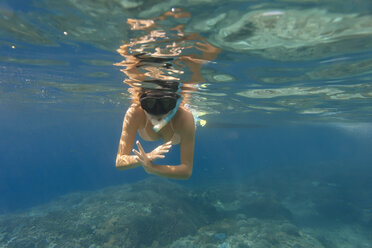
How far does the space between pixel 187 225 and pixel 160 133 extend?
43.8 ft

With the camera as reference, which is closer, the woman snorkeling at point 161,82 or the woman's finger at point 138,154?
the woman's finger at point 138,154

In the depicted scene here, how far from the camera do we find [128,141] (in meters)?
4.96

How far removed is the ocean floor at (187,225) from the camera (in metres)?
14.6

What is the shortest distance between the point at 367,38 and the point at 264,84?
6.65 meters

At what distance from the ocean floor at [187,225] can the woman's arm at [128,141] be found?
467 inches

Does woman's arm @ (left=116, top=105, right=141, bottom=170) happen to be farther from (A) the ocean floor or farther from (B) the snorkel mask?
(A) the ocean floor

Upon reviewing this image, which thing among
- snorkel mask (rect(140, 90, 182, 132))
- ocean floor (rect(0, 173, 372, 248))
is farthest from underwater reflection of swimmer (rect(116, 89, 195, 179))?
ocean floor (rect(0, 173, 372, 248))

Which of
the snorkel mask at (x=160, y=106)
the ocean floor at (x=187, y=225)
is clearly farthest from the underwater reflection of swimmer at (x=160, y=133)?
the ocean floor at (x=187, y=225)

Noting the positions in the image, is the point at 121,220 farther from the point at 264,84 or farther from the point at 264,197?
the point at 264,197

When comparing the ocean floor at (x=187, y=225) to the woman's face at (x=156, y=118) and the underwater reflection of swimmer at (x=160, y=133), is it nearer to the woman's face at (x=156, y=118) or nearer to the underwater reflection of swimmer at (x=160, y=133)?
the underwater reflection of swimmer at (x=160, y=133)

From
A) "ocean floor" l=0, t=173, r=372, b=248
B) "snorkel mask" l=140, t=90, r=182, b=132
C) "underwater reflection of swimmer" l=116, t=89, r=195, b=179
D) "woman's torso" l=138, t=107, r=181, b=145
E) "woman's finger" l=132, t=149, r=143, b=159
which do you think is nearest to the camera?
"woman's finger" l=132, t=149, r=143, b=159

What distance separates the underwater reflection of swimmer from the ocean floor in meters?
11.8

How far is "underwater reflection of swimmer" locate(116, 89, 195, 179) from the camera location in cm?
400

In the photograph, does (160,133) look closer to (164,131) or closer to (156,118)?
(164,131)
